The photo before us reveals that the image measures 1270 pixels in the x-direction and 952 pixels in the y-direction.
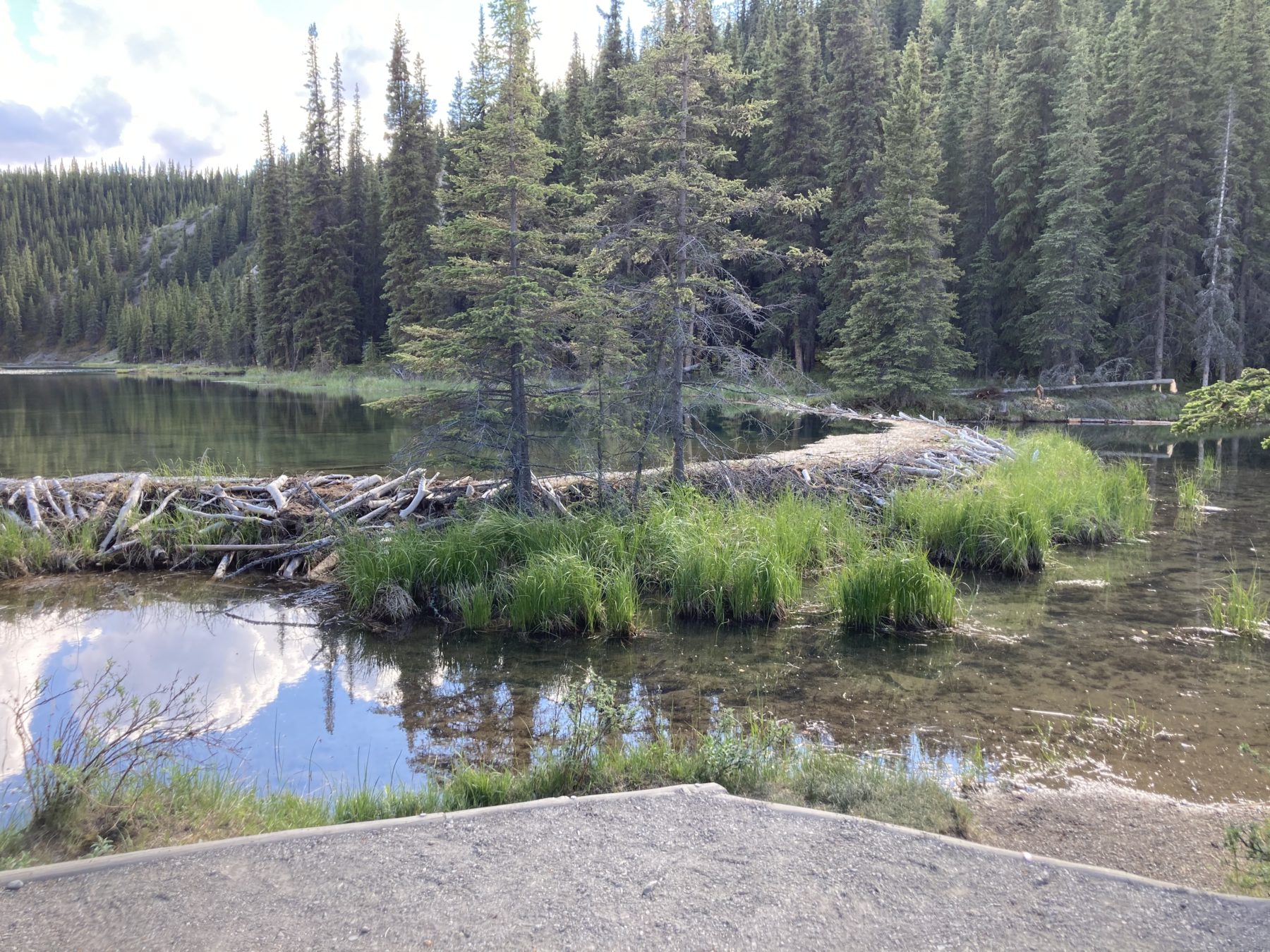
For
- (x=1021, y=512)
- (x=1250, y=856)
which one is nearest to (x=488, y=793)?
(x=1250, y=856)

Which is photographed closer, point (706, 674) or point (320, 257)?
point (706, 674)

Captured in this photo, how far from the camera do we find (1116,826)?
195 inches

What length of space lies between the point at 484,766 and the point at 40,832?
2568 mm

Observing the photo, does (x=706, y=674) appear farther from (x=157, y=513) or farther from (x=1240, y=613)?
(x=157, y=513)

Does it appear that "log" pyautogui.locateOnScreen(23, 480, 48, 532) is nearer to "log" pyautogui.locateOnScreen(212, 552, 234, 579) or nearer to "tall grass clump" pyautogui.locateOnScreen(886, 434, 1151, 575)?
"log" pyautogui.locateOnScreen(212, 552, 234, 579)

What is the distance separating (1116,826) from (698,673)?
392 cm

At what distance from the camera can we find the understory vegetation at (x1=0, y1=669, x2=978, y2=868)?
14.1ft

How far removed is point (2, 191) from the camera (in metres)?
161

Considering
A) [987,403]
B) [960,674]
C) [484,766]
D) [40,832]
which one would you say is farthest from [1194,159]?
[40,832]

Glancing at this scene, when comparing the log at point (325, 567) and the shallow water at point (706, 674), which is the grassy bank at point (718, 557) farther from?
the log at point (325, 567)

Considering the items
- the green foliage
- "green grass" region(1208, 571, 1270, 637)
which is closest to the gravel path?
the green foliage

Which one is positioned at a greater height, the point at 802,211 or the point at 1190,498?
the point at 802,211

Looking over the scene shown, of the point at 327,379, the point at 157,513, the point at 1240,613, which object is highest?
the point at 327,379

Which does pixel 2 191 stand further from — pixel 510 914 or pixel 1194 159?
pixel 510 914
